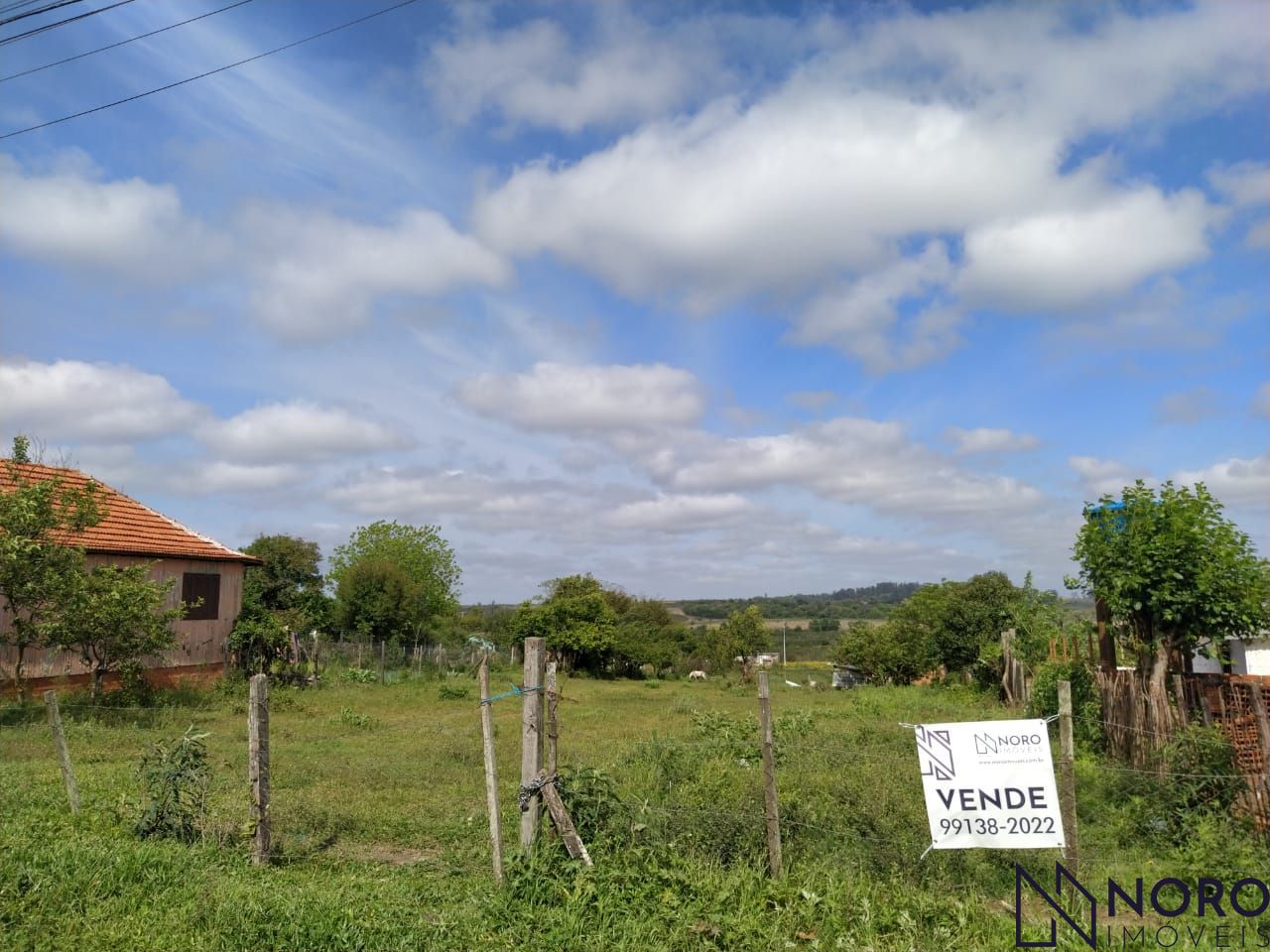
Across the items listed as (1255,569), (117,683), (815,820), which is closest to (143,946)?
(815,820)

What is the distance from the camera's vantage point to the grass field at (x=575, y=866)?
5359mm

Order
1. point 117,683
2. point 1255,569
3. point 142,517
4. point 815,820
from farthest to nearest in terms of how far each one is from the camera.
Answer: point 142,517 → point 117,683 → point 1255,569 → point 815,820

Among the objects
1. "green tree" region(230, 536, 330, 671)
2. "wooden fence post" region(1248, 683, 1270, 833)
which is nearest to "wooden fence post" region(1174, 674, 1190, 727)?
"wooden fence post" region(1248, 683, 1270, 833)

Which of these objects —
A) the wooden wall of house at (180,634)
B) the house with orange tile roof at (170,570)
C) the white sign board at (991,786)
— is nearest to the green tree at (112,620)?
the wooden wall of house at (180,634)

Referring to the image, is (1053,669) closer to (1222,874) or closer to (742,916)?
(1222,874)

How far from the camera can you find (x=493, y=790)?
6.24 metres

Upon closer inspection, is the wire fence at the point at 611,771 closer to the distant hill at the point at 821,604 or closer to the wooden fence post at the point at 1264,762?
the wooden fence post at the point at 1264,762

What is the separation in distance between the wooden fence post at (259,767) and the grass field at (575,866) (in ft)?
0.65

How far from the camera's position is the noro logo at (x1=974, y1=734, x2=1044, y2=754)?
5.65 meters

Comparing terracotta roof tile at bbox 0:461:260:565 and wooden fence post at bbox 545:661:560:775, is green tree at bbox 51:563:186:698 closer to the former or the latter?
terracotta roof tile at bbox 0:461:260:565

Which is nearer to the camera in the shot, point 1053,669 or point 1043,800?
point 1043,800

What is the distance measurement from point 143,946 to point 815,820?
4.94 meters

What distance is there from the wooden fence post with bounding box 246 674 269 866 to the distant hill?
9627 centimetres

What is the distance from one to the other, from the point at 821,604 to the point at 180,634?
449 feet
